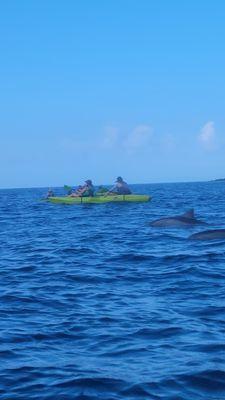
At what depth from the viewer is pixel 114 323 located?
9.23 metres

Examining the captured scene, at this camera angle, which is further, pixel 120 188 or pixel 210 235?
pixel 120 188

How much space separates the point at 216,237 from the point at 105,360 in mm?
12896

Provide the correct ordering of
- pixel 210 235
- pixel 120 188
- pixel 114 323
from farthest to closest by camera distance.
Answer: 1. pixel 120 188
2. pixel 210 235
3. pixel 114 323

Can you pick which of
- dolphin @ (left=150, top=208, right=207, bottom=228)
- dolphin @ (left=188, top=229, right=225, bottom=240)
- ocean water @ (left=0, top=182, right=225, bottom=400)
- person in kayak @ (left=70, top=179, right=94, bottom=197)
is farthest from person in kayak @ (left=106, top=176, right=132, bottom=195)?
ocean water @ (left=0, top=182, right=225, bottom=400)

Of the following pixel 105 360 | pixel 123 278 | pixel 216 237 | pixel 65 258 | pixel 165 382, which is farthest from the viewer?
pixel 216 237

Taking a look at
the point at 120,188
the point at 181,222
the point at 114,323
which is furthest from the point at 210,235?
the point at 120,188

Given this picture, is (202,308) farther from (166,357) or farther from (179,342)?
(166,357)

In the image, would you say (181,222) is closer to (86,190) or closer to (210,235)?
(210,235)

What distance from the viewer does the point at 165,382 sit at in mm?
6770


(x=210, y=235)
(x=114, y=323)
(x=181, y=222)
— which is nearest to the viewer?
(x=114, y=323)

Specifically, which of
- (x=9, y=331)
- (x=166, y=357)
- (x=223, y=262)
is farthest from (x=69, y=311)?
(x=223, y=262)

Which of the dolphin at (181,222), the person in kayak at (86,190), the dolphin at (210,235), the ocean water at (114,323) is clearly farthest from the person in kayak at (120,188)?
the ocean water at (114,323)

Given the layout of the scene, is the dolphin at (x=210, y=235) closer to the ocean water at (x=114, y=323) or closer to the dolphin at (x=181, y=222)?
the ocean water at (x=114, y=323)

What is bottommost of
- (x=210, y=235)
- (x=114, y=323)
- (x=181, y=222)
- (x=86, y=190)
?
(x=114, y=323)
